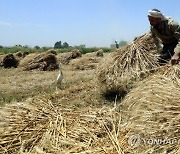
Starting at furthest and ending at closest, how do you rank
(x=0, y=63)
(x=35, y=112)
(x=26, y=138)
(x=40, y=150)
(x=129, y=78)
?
(x=0, y=63) → (x=129, y=78) → (x=35, y=112) → (x=26, y=138) → (x=40, y=150)

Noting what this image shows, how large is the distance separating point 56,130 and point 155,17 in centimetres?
274

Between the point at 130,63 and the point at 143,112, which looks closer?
the point at 143,112

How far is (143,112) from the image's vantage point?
10.0 feet

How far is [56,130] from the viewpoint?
3.41 m

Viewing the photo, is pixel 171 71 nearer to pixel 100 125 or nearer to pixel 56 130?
pixel 100 125

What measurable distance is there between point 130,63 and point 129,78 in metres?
0.37

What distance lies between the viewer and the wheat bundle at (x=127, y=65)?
20.3 feet

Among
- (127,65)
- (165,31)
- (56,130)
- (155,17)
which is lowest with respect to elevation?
(56,130)

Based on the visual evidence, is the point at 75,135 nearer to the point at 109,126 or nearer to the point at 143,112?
the point at 109,126

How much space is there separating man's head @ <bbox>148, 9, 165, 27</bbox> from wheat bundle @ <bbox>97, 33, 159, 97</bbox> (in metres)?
0.80

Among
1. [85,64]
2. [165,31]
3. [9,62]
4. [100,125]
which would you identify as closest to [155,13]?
[165,31]

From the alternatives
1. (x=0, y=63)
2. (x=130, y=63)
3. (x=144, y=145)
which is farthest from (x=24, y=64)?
(x=144, y=145)

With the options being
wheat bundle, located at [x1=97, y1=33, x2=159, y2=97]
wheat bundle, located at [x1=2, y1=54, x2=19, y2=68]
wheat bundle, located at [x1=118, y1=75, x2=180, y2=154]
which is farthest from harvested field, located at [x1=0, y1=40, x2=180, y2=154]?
wheat bundle, located at [x1=2, y1=54, x2=19, y2=68]

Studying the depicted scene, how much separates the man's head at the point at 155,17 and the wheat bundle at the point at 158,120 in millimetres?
2085
